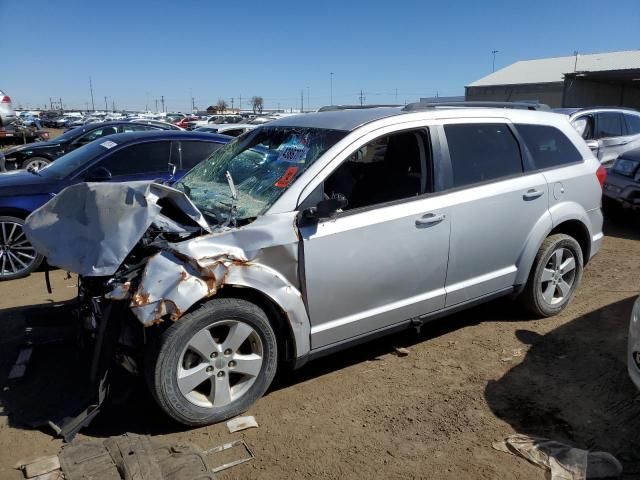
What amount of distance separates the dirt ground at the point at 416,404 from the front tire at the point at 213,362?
6.6 inches

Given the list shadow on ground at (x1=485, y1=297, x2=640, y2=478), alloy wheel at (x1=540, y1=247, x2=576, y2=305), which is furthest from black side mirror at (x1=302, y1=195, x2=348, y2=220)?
alloy wheel at (x1=540, y1=247, x2=576, y2=305)

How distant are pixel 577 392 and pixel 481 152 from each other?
183 cm

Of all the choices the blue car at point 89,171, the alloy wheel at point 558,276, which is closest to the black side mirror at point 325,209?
the alloy wheel at point 558,276

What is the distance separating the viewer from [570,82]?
2197cm

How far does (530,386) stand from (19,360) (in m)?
3.62

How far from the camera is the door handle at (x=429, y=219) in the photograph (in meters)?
3.55

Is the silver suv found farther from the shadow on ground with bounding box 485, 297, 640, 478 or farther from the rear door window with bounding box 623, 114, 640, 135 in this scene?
the rear door window with bounding box 623, 114, 640, 135

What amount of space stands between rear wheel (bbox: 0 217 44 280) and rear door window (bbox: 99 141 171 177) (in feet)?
3.90

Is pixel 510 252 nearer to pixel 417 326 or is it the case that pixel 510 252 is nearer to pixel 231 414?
pixel 417 326

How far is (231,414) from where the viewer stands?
315cm

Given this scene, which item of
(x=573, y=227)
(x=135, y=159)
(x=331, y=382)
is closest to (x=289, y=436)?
(x=331, y=382)

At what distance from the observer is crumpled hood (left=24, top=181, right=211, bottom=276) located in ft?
9.74

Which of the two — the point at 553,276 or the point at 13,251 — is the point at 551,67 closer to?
the point at 553,276

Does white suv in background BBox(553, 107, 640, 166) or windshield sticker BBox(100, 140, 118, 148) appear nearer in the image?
windshield sticker BBox(100, 140, 118, 148)
